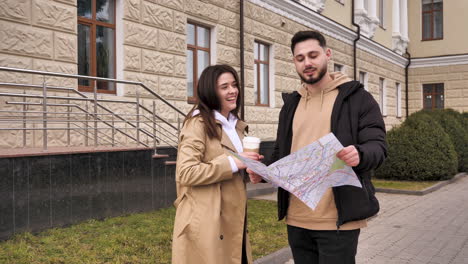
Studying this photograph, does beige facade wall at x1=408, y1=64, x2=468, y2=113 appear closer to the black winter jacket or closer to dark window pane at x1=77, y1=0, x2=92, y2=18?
dark window pane at x1=77, y1=0, x2=92, y2=18

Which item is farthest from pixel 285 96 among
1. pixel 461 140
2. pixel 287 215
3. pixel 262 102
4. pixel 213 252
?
pixel 461 140

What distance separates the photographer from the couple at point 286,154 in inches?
95.3

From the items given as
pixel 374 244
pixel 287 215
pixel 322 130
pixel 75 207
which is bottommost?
pixel 374 244

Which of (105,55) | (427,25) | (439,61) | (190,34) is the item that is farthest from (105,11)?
(427,25)

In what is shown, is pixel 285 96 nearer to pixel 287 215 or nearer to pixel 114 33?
pixel 287 215

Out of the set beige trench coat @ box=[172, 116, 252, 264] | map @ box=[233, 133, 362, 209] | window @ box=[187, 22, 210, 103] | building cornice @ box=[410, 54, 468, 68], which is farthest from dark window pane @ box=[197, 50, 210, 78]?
building cornice @ box=[410, 54, 468, 68]

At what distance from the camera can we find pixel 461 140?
1513cm

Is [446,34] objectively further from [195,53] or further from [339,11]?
[195,53]

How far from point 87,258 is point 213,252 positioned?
8.33 feet

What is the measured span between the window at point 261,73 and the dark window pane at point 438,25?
17.6 metres

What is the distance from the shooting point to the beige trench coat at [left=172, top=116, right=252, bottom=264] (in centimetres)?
262

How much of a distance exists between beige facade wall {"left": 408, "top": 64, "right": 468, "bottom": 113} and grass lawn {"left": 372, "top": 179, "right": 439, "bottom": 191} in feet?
48.0

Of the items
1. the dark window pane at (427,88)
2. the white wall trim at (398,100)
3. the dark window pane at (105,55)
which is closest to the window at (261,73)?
the dark window pane at (105,55)

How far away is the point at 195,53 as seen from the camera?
34.7 ft
